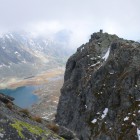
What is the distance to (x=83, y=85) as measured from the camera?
106 metres

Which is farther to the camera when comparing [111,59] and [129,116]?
[111,59]

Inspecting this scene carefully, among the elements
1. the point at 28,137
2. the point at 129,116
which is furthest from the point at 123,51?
the point at 28,137

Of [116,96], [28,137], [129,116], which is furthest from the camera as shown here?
[116,96]

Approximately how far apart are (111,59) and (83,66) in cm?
2484

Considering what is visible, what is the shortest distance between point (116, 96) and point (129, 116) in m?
9.01

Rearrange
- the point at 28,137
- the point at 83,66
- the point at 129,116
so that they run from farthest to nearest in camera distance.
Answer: the point at 83,66, the point at 129,116, the point at 28,137

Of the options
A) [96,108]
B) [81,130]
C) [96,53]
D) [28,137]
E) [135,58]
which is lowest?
[28,137]

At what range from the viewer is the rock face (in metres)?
79.5

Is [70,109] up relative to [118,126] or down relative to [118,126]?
up

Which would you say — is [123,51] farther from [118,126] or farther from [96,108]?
[118,126]

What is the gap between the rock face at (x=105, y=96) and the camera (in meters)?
79.5

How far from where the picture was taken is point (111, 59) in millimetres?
95875

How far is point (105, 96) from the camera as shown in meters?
91.6

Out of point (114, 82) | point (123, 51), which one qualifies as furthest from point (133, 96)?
point (123, 51)
